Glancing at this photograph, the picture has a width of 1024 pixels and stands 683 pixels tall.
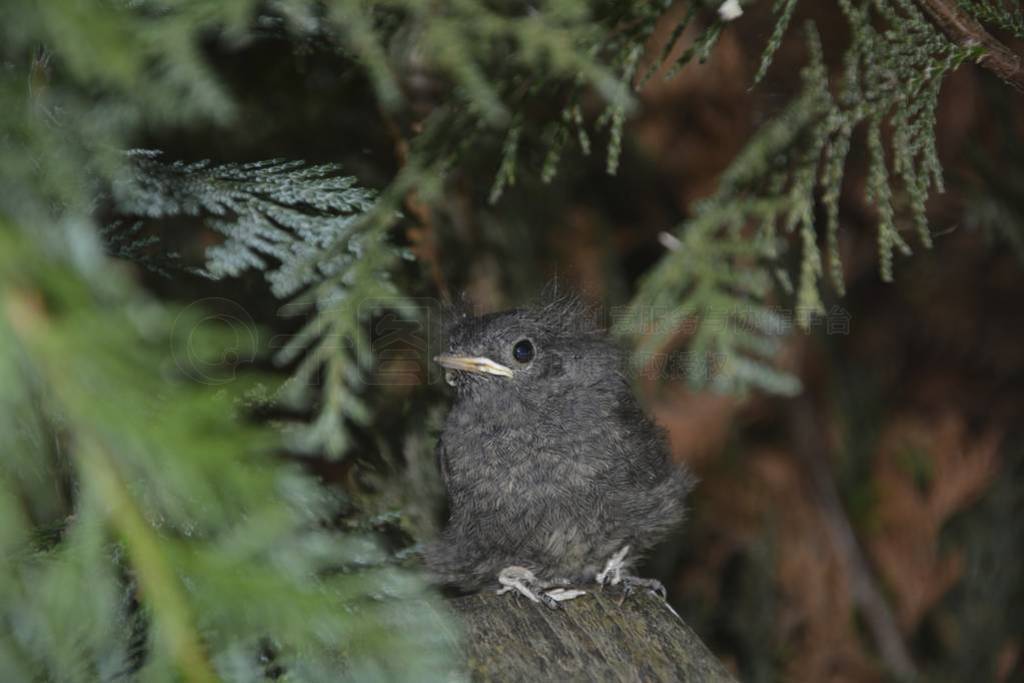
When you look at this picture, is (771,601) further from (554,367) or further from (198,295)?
(198,295)

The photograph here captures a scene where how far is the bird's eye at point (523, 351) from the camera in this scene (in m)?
2.51

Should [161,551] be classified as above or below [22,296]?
below

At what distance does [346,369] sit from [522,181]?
1.69m

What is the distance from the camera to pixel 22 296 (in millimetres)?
952

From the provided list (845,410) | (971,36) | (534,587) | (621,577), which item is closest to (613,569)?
(621,577)

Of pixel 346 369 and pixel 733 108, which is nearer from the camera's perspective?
pixel 346 369

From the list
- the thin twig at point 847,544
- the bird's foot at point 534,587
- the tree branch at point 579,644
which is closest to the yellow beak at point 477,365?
the bird's foot at point 534,587

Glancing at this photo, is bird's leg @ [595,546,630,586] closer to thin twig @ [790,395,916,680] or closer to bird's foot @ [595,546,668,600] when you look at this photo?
bird's foot @ [595,546,668,600]

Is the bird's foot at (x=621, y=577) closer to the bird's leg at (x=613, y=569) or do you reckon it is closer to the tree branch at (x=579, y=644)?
the bird's leg at (x=613, y=569)

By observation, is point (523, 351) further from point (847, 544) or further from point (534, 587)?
point (847, 544)

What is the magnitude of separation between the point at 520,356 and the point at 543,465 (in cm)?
32

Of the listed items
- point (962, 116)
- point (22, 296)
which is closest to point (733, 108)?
point (962, 116)

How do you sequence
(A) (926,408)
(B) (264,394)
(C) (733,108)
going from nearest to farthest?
(B) (264,394)
(C) (733,108)
(A) (926,408)

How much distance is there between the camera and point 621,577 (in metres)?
2.27
